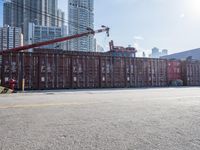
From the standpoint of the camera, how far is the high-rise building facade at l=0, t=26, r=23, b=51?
32.4m

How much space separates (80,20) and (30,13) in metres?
8.97

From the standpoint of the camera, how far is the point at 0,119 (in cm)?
469

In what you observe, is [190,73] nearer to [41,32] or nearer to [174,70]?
[174,70]

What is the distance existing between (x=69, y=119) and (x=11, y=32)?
108 ft

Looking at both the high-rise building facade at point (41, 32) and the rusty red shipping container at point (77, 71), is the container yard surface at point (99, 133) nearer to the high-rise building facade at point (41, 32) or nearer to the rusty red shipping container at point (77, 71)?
the rusty red shipping container at point (77, 71)

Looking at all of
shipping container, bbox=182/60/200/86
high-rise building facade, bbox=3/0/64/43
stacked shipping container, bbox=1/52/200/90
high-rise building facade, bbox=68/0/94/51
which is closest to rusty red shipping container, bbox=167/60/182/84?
stacked shipping container, bbox=1/52/200/90

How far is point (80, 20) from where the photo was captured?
118ft

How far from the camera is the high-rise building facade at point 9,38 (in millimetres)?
32375

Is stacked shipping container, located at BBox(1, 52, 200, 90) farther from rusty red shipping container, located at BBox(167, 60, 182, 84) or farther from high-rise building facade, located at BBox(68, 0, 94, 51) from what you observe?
high-rise building facade, located at BBox(68, 0, 94, 51)

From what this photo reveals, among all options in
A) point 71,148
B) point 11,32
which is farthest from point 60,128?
point 11,32

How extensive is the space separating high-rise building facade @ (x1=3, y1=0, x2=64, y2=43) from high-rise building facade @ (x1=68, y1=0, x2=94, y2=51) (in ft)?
11.7

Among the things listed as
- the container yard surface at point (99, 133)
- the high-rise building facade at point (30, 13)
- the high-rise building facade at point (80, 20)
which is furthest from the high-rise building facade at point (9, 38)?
the container yard surface at point (99, 133)

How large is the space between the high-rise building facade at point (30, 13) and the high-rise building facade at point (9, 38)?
2.88 m

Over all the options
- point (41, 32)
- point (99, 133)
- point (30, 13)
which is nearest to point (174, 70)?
point (99, 133)
